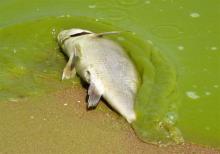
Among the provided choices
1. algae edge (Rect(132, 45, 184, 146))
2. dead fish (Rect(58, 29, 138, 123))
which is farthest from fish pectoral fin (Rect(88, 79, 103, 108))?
algae edge (Rect(132, 45, 184, 146))

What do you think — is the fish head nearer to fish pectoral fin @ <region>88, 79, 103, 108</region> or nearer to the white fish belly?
the white fish belly

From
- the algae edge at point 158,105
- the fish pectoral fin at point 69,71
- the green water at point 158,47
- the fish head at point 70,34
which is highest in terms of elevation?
the fish head at point 70,34

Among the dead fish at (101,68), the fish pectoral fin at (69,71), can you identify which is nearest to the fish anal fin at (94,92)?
the dead fish at (101,68)

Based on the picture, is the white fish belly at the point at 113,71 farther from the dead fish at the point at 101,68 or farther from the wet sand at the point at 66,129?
the wet sand at the point at 66,129

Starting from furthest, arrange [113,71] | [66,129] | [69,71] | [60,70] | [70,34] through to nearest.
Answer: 1. [70,34]
2. [60,70]
3. [69,71]
4. [113,71]
5. [66,129]

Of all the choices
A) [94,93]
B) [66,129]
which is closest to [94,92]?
[94,93]

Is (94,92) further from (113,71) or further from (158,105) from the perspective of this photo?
(158,105)

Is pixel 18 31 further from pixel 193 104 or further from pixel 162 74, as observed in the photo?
pixel 193 104
